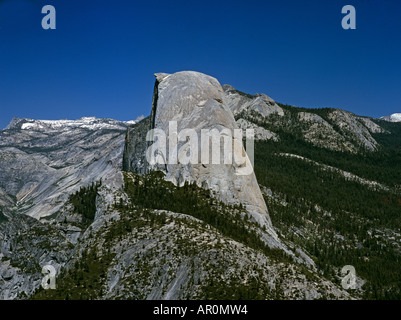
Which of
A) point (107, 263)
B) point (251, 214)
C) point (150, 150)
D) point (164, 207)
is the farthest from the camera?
point (150, 150)

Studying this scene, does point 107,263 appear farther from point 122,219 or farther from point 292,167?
point 292,167

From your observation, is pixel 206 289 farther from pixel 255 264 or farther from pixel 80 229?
pixel 80 229

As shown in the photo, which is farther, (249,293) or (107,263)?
(107,263)
